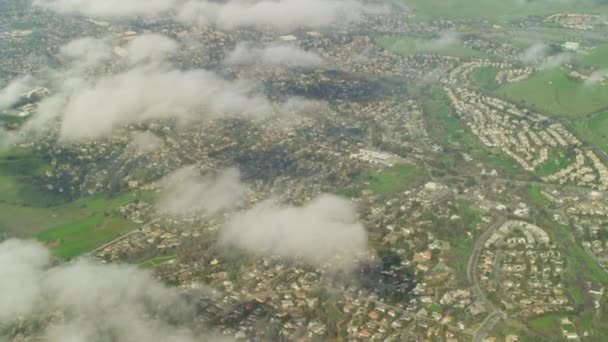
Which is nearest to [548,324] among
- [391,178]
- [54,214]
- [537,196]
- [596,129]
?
[537,196]

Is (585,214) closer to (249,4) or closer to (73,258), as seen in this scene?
(73,258)

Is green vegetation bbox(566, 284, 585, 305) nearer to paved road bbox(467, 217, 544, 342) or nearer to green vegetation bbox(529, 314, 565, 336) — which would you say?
green vegetation bbox(529, 314, 565, 336)

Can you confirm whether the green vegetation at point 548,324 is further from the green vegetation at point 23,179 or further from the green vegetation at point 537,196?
the green vegetation at point 23,179

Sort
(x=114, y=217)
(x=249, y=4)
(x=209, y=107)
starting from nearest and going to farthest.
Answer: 1. (x=114, y=217)
2. (x=209, y=107)
3. (x=249, y=4)

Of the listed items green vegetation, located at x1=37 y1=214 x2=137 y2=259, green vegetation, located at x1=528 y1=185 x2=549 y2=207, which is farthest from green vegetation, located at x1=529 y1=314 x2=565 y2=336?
green vegetation, located at x1=37 y1=214 x2=137 y2=259

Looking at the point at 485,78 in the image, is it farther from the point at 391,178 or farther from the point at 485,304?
the point at 485,304

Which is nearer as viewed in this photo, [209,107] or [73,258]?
[73,258]

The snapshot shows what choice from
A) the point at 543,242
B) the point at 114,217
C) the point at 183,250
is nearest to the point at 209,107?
the point at 114,217
